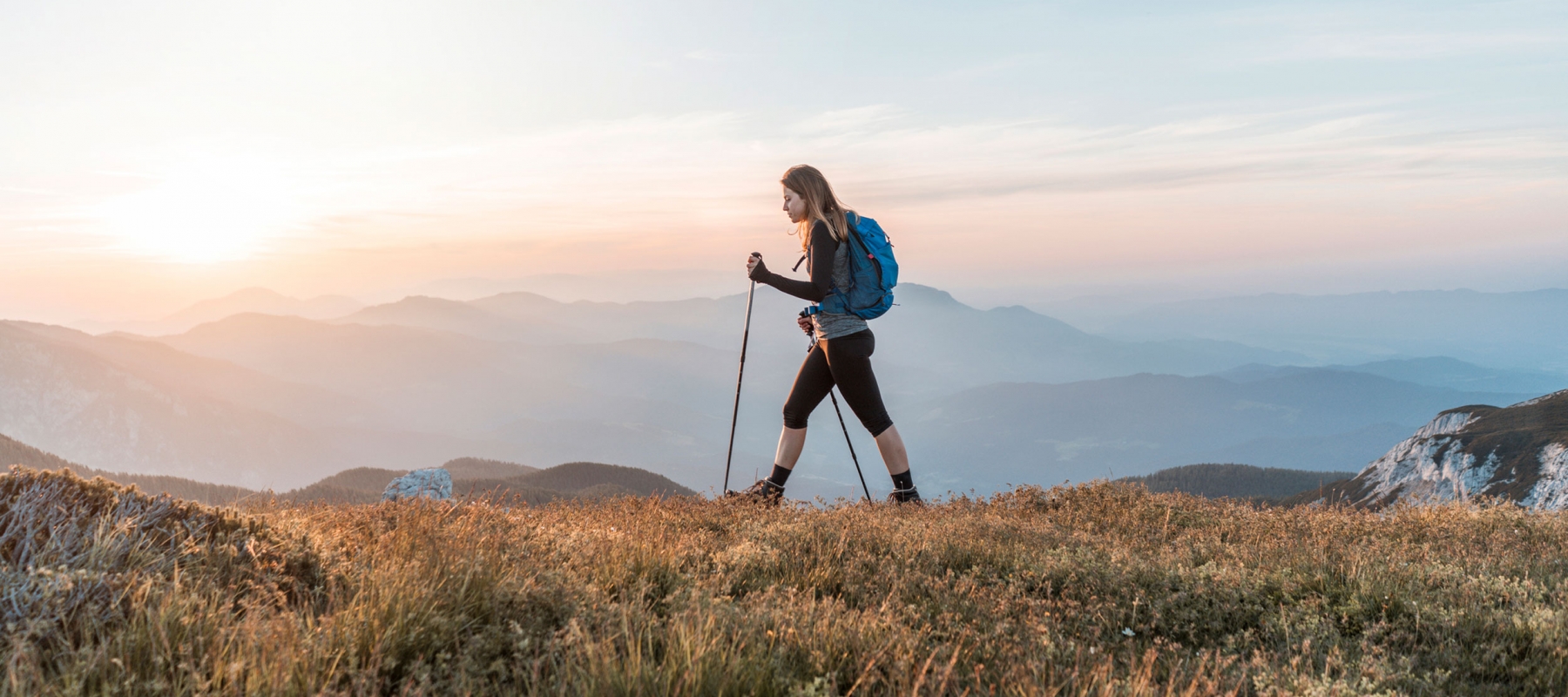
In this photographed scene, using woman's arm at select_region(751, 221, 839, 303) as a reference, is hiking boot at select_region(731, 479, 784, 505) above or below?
below

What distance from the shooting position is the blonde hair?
704 cm

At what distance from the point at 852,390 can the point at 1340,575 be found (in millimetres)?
3909

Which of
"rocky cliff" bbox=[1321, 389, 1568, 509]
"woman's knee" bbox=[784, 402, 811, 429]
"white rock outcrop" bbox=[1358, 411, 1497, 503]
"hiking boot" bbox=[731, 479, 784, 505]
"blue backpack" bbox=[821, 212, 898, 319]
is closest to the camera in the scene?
"blue backpack" bbox=[821, 212, 898, 319]

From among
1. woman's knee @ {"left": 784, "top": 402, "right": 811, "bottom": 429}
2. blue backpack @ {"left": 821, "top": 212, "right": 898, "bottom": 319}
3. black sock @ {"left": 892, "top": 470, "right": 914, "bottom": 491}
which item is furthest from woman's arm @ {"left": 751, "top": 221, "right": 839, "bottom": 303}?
black sock @ {"left": 892, "top": 470, "right": 914, "bottom": 491}

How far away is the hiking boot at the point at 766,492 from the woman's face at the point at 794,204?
2.59m

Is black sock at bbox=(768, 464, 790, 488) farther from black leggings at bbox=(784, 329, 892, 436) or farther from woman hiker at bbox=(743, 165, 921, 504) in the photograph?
black leggings at bbox=(784, 329, 892, 436)

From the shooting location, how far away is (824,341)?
733cm

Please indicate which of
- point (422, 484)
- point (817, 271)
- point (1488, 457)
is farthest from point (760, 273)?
point (1488, 457)

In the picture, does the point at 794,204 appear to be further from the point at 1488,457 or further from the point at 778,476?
the point at 1488,457

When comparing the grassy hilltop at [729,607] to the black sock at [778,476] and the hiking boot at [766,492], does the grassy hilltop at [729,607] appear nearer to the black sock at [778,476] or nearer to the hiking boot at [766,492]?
the hiking boot at [766,492]

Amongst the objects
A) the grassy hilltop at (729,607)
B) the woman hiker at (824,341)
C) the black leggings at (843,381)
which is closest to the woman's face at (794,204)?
the woman hiker at (824,341)

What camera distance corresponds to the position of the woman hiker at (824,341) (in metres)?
6.94

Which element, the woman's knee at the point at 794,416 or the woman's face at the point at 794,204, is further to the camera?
the woman's knee at the point at 794,416

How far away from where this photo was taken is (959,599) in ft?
13.0
